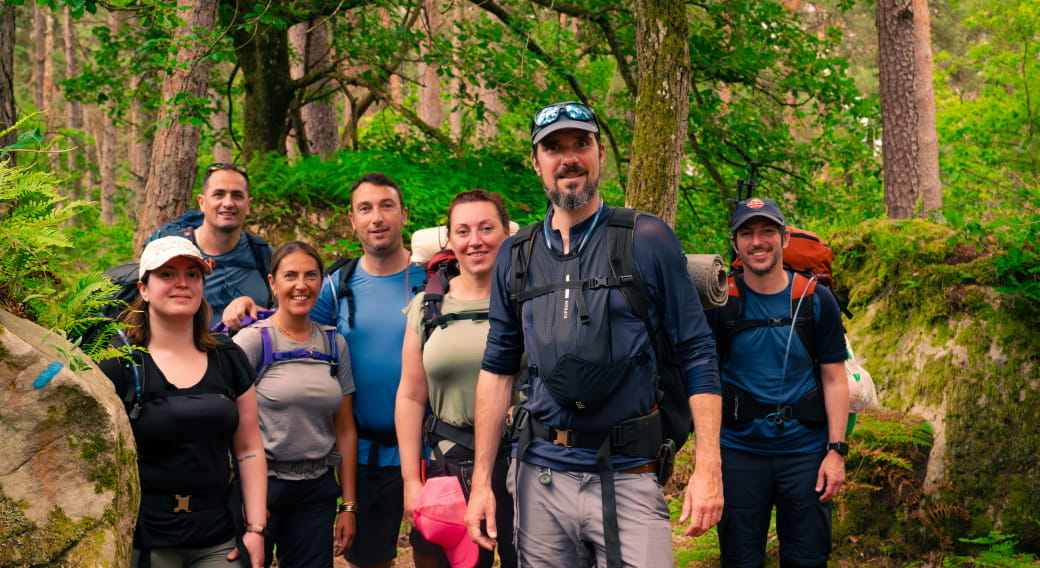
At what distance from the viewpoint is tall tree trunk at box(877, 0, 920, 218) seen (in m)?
10.3

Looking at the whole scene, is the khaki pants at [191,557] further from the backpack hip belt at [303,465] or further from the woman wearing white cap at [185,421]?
the backpack hip belt at [303,465]

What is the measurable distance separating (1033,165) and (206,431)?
1380 centimetres

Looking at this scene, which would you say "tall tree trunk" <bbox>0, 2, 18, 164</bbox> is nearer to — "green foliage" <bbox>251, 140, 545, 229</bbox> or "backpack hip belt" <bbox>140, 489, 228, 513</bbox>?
"green foliage" <bbox>251, 140, 545, 229</bbox>

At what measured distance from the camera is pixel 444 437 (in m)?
3.97

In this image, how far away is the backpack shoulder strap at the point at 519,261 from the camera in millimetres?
3232

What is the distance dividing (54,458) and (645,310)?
1.94m

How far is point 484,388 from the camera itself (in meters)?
3.38

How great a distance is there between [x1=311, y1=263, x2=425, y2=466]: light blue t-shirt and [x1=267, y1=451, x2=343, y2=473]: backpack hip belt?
0.28 m

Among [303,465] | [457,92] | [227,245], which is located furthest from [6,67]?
[457,92]

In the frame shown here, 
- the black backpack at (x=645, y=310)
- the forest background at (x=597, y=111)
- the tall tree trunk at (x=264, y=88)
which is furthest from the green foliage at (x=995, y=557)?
the tall tree trunk at (x=264, y=88)

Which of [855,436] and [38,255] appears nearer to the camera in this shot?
[38,255]

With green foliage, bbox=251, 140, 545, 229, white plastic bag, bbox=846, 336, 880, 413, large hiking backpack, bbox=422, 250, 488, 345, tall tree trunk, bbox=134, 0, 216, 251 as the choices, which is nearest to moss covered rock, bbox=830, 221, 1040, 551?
white plastic bag, bbox=846, 336, 880, 413

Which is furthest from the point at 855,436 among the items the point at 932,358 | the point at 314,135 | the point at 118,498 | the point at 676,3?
the point at 314,135

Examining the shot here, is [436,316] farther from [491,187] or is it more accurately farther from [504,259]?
[491,187]
